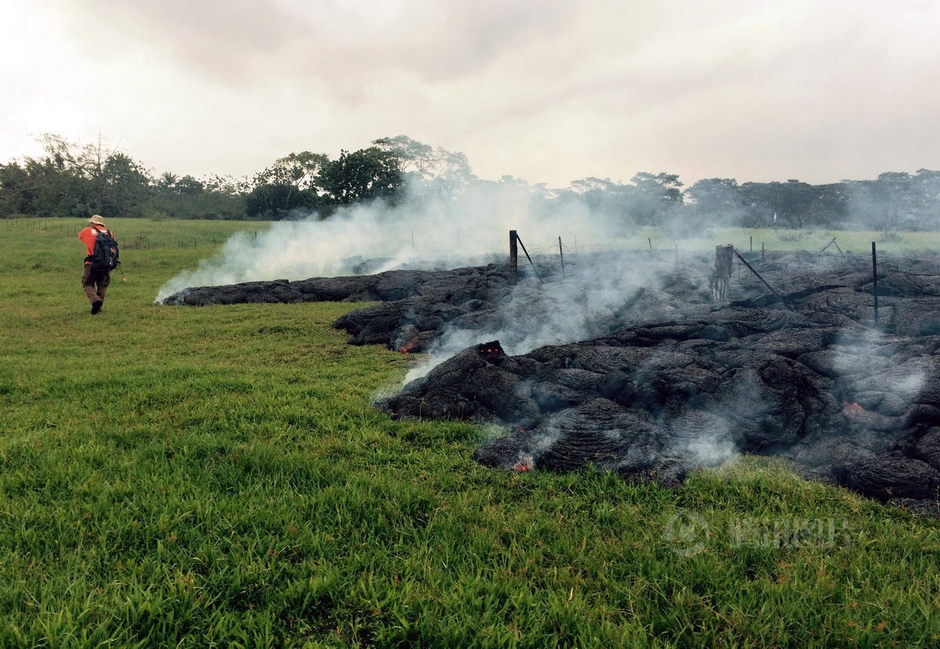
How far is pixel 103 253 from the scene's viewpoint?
42.3 ft

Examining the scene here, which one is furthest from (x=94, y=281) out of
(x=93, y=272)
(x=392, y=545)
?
(x=392, y=545)

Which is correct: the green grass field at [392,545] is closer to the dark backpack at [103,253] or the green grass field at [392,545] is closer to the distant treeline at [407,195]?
the dark backpack at [103,253]

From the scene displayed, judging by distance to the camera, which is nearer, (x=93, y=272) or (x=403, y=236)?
(x=93, y=272)

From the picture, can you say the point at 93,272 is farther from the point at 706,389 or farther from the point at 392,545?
the point at 706,389

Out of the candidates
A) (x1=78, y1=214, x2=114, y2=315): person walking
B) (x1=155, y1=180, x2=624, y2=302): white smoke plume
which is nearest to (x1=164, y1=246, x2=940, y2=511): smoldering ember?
(x1=78, y1=214, x2=114, y2=315): person walking

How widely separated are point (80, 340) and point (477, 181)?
164ft

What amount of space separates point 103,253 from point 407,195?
39.6 m

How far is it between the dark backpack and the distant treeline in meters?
36.0

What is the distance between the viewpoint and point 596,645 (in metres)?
2.50

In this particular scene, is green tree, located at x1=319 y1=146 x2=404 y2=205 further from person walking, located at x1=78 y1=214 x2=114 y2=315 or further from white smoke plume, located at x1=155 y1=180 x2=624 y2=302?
person walking, located at x1=78 y1=214 x2=114 y2=315

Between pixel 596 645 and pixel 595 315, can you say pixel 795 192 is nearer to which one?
pixel 595 315

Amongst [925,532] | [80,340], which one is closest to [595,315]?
[925,532]
